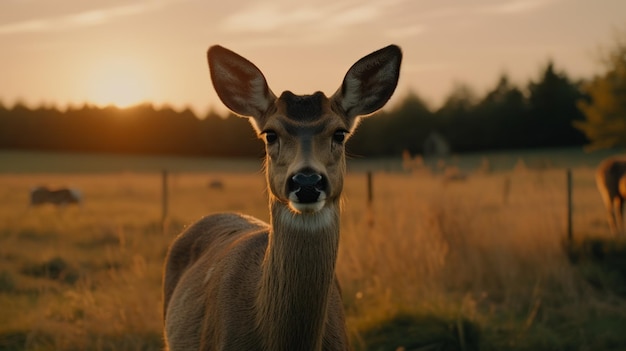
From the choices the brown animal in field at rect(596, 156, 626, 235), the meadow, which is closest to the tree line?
the brown animal in field at rect(596, 156, 626, 235)

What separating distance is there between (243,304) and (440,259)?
571 centimetres

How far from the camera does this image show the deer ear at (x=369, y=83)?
4121mm

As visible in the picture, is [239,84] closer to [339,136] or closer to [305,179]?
[339,136]

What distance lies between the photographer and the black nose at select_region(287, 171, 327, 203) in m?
3.31

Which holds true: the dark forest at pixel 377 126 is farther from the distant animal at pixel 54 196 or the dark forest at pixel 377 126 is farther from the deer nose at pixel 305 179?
the deer nose at pixel 305 179

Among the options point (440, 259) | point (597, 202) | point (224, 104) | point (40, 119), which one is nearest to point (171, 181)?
point (597, 202)

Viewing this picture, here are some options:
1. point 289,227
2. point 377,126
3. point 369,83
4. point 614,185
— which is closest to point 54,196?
point 614,185

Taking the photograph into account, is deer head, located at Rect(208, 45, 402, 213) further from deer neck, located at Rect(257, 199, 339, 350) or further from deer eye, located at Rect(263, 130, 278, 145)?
deer neck, located at Rect(257, 199, 339, 350)

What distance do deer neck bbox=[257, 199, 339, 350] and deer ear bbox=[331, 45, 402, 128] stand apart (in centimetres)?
73

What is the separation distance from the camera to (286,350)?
3.76 meters

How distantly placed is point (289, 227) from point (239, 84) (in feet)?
3.21

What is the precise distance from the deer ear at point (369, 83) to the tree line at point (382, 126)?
52.3 meters

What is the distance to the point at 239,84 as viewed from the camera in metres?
4.21

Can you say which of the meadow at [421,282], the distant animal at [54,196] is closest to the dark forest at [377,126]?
the distant animal at [54,196]
